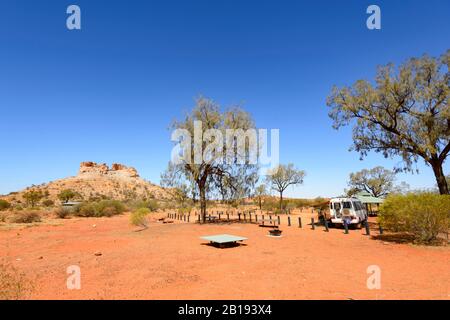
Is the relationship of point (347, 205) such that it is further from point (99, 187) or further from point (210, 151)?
point (99, 187)

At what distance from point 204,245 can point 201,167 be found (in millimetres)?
10414

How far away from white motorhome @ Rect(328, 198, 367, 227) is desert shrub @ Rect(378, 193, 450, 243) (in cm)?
709

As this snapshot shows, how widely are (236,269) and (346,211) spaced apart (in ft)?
52.4

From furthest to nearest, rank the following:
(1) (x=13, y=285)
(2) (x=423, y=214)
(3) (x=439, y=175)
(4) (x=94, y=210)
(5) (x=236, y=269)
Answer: (4) (x=94, y=210), (3) (x=439, y=175), (2) (x=423, y=214), (5) (x=236, y=269), (1) (x=13, y=285)

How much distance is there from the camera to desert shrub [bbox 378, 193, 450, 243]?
1238cm

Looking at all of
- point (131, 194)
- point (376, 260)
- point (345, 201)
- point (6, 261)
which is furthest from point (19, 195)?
point (376, 260)

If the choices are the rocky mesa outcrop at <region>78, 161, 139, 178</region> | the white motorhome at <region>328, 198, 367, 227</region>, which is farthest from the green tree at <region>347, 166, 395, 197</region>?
the rocky mesa outcrop at <region>78, 161, 139, 178</region>

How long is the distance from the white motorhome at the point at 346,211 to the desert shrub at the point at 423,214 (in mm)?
7093

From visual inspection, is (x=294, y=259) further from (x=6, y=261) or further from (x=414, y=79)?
(x=414, y=79)

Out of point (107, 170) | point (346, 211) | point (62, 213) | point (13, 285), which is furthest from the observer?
point (107, 170)

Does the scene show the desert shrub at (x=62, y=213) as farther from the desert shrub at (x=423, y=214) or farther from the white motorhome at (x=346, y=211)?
the desert shrub at (x=423, y=214)

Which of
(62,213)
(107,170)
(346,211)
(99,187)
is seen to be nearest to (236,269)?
(346,211)

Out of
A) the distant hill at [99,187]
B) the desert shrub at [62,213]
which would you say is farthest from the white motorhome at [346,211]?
the distant hill at [99,187]

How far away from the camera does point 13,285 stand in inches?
291
